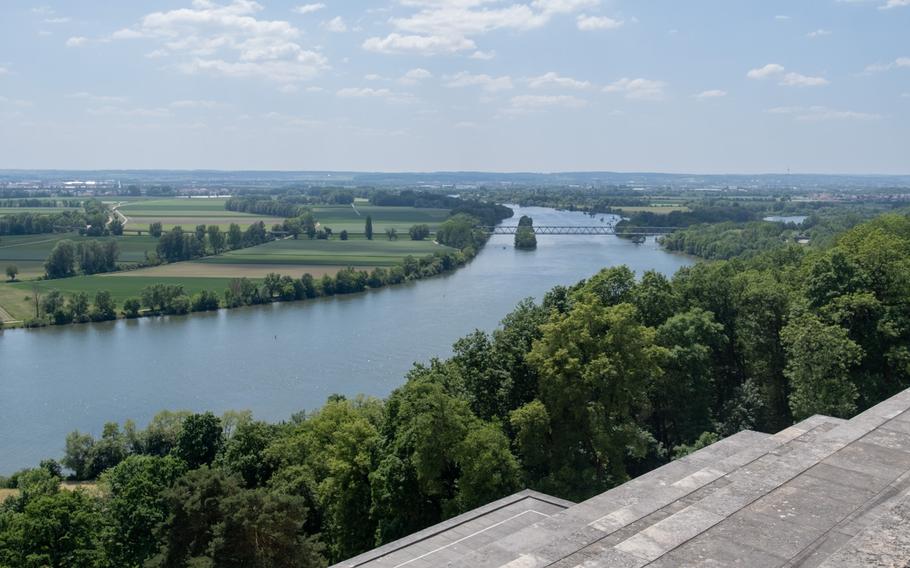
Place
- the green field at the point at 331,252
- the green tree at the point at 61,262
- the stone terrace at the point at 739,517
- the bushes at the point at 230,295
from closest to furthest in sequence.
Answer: the stone terrace at the point at 739,517 → the bushes at the point at 230,295 → the green tree at the point at 61,262 → the green field at the point at 331,252

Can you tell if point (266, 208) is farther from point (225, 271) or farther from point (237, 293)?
point (237, 293)

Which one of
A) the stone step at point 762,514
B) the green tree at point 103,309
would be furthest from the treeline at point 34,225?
the stone step at point 762,514

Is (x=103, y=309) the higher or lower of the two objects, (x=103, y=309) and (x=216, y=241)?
the lower

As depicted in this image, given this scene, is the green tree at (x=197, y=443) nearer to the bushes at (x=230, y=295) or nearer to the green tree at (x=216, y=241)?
the bushes at (x=230, y=295)

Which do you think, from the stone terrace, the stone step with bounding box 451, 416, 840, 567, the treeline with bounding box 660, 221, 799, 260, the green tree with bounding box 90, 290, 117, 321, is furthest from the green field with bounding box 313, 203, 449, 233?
the stone step with bounding box 451, 416, 840, 567

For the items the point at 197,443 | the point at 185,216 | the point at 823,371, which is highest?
the point at 823,371

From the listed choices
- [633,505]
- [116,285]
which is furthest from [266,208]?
[633,505]

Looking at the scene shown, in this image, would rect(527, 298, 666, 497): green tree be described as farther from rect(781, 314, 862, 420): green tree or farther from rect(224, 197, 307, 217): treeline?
rect(224, 197, 307, 217): treeline
